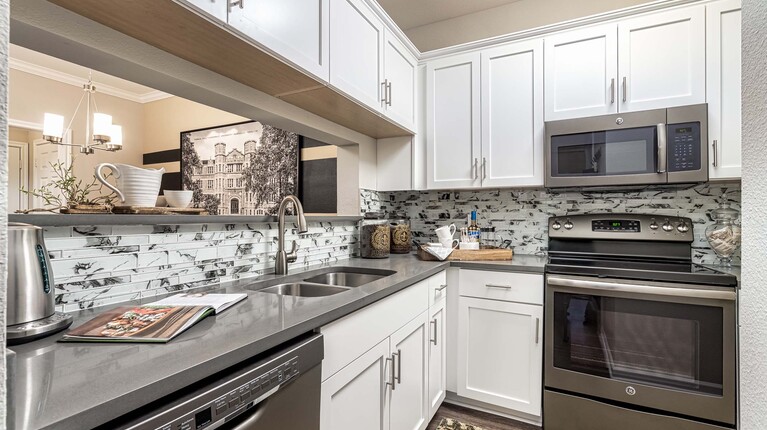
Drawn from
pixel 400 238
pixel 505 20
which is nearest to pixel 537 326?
pixel 400 238

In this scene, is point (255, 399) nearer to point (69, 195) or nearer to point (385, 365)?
point (385, 365)

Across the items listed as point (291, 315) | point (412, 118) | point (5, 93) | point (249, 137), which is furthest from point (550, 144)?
point (249, 137)

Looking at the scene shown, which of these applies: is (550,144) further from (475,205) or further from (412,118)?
(412,118)

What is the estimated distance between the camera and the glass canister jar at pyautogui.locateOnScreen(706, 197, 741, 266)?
6.14 ft

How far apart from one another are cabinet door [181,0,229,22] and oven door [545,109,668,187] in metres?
1.82

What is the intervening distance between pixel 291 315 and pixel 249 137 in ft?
8.70

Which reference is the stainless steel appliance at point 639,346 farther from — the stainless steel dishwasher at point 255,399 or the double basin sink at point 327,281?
the stainless steel dishwasher at point 255,399

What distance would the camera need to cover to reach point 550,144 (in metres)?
2.11

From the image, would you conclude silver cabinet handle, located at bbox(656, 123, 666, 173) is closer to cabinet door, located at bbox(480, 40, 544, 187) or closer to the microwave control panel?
the microwave control panel

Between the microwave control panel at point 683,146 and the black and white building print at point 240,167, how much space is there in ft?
7.63

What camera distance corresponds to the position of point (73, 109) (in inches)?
169

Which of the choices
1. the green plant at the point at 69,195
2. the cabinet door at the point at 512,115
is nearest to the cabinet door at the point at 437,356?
the cabinet door at the point at 512,115

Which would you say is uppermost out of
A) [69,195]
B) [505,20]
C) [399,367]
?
[505,20]

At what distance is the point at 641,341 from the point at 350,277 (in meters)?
1.48
